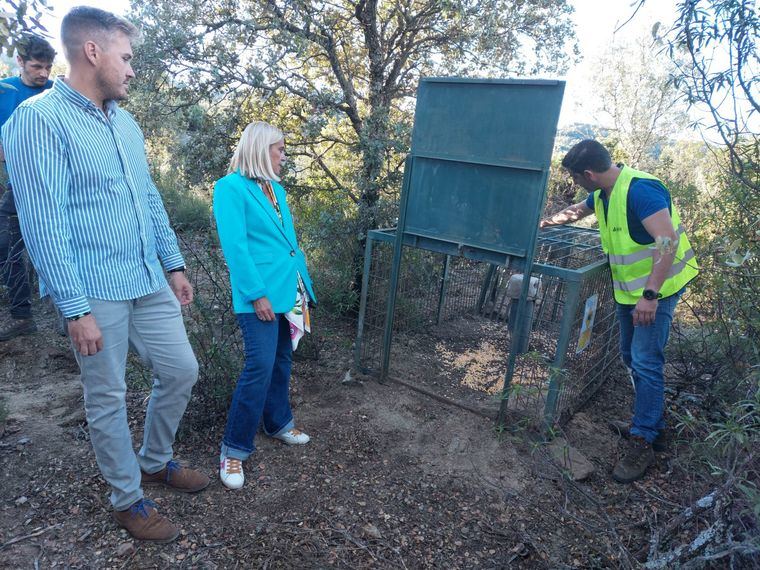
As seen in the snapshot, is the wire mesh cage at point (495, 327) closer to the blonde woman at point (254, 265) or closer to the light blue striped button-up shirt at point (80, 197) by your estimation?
the blonde woman at point (254, 265)

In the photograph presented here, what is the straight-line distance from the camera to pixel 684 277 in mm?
3217

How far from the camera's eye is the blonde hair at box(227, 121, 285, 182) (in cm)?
280

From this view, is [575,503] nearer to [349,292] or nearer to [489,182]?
[489,182]

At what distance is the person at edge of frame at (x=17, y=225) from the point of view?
3.89 m

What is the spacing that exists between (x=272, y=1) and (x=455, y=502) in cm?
427

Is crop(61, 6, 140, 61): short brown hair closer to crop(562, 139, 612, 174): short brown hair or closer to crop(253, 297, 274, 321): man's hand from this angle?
crop(253, 297, 274, 321): man's hand

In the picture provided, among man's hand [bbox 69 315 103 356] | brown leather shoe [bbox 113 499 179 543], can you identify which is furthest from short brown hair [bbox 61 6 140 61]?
brown leather shoe [bbox 113 499 179 543]

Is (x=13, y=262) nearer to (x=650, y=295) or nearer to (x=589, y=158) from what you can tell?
(x=589, y=158)

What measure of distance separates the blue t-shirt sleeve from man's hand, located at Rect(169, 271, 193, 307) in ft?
8.51

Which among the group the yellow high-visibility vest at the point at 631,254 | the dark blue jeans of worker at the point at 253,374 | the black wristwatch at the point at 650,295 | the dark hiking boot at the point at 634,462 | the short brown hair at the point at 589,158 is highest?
the short brown hair at the point at 589,158

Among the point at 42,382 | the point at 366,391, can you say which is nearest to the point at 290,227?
the point at 366,391

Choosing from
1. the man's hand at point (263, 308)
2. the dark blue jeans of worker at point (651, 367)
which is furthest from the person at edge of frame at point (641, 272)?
the man's hand at point (263, 308)

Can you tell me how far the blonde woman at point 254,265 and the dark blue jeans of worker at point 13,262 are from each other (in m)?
2.56

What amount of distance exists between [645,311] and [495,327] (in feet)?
8.37
